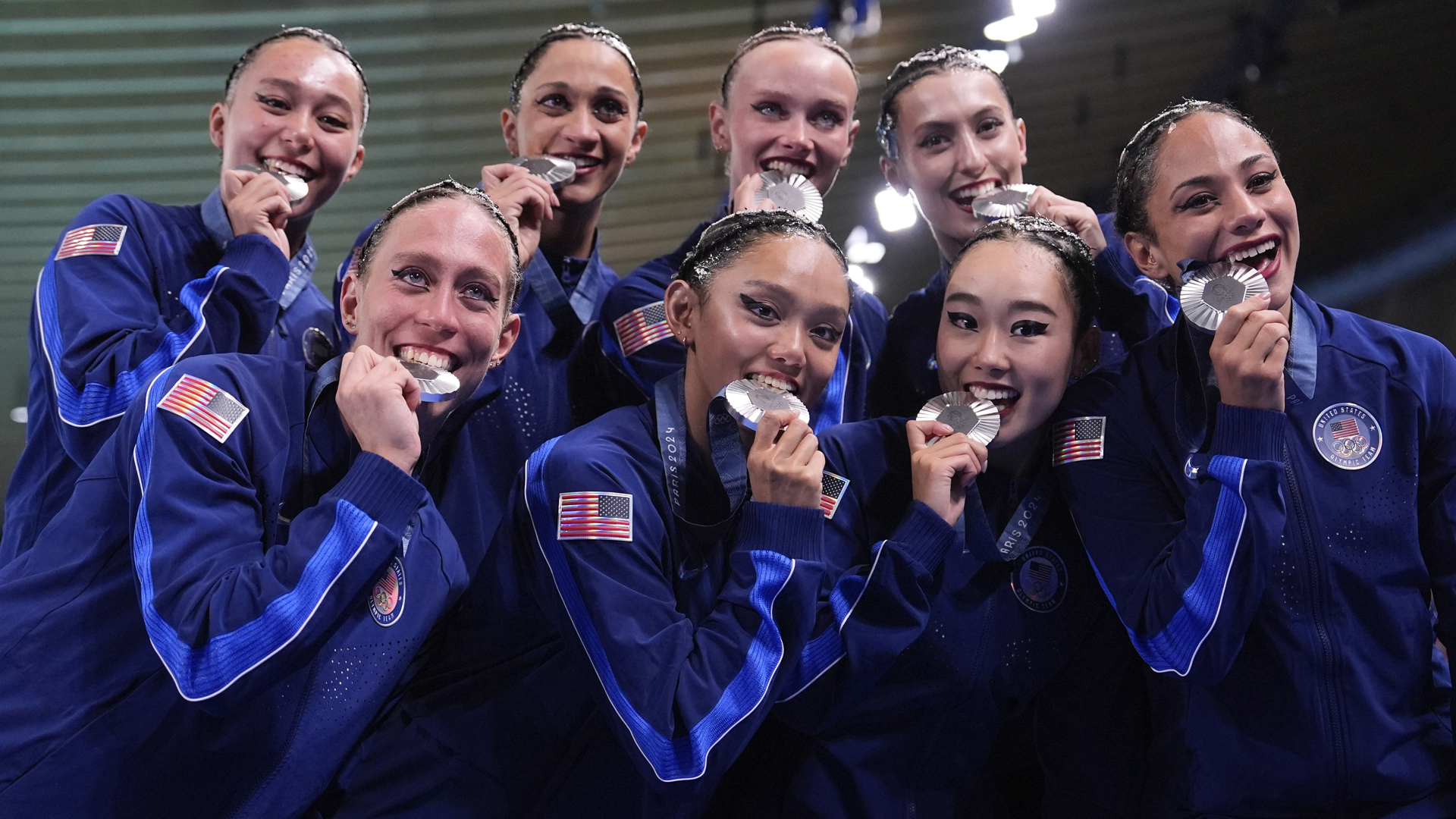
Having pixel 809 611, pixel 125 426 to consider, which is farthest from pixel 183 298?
pixel 809 611

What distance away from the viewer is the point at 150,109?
428 inches

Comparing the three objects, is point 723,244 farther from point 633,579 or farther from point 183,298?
point 183,298

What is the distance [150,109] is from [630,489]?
33.3ft

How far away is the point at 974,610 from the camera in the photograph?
270 centimetres

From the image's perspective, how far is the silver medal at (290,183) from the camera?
3.51 m

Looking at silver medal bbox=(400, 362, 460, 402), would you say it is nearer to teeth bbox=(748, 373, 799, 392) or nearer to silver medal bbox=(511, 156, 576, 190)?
teeth bbox=(748, 373, 799, 392)

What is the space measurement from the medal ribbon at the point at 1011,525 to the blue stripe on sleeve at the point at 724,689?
52 centimetres

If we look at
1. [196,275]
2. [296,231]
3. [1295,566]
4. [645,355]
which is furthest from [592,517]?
[296,231]

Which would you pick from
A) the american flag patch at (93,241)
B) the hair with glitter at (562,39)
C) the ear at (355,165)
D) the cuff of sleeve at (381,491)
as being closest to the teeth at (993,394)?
the cuff of sleeve at (381,491)

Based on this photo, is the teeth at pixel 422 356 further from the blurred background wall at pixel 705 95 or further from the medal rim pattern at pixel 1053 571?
the blurred background wall at pixel 705 95

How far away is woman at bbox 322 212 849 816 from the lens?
228cm

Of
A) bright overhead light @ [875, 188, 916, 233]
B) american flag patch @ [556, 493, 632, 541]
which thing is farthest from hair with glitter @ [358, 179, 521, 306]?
bright overhead light @ [875, 188, 916, 233]

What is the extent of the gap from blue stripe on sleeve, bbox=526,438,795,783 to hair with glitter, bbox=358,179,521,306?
2.15 feet

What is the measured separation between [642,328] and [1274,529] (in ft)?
5.22
